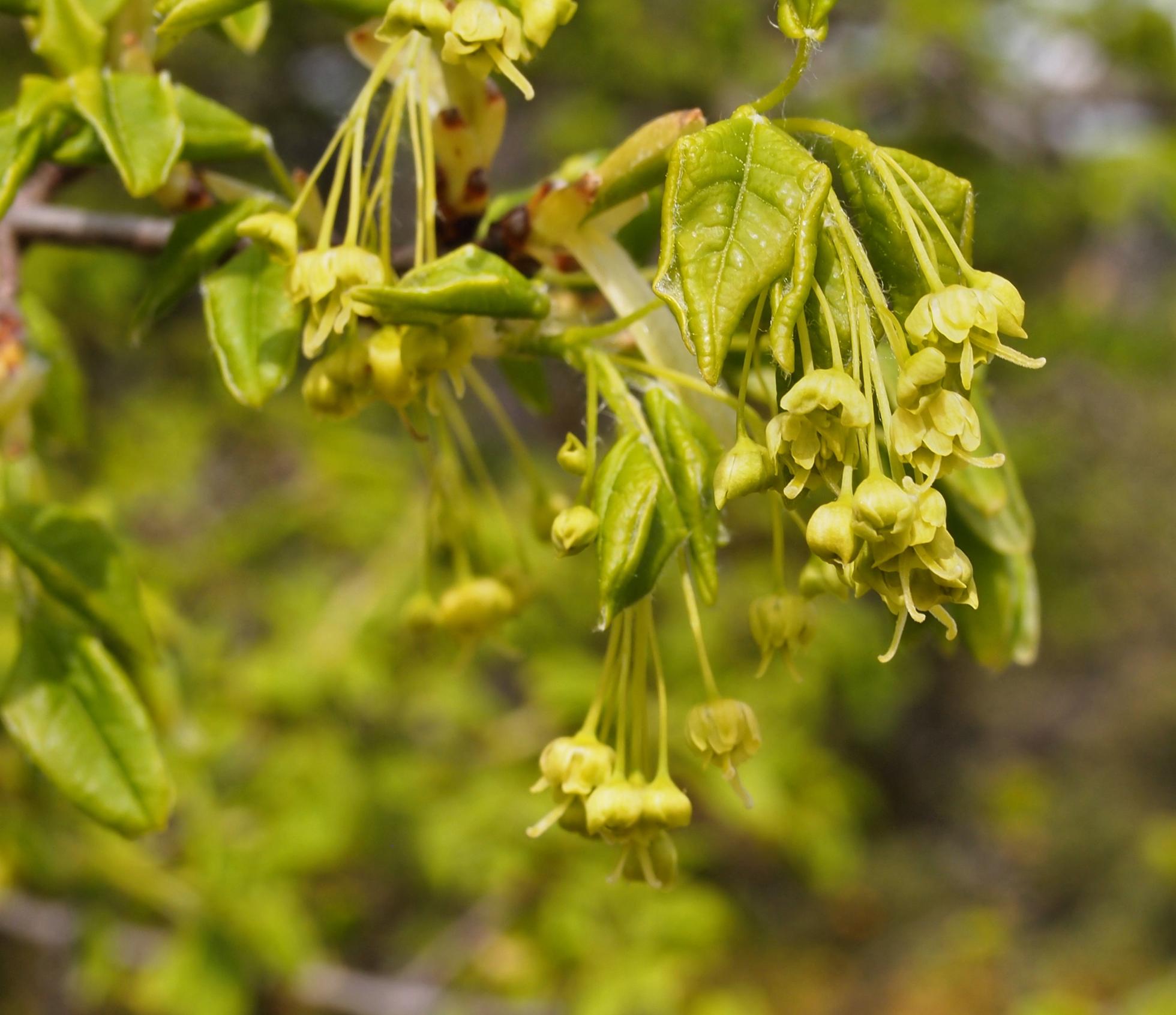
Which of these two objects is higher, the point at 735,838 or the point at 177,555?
the point at 177,555

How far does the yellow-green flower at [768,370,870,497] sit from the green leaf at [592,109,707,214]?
25 centimetres

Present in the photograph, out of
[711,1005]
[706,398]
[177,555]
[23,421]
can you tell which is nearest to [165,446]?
[177,555]

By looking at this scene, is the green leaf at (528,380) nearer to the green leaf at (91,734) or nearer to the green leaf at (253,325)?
the green leaf at (253,325)

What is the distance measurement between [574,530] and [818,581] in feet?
0.76

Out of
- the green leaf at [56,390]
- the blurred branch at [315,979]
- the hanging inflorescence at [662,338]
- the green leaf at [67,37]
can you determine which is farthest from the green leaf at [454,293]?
the blurred branch at [315,979]

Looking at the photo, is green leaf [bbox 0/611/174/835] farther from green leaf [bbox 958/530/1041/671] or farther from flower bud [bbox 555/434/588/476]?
green leaf [bbox 958/530/1041/671]

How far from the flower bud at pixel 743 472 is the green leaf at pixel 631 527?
7 cm

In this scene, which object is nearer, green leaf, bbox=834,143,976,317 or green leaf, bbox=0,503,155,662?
green leaf, bbox=834,143,976,317

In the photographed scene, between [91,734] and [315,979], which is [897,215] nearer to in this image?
[91,734]

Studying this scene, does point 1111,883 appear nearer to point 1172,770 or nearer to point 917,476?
point 1172,770

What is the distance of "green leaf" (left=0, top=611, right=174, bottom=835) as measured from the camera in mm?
992

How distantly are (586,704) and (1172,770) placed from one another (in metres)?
9.16

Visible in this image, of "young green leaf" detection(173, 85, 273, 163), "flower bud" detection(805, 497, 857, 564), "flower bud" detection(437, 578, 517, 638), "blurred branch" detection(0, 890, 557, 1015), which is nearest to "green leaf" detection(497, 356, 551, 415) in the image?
"flower bud" detection(437, 578, 517, 638)

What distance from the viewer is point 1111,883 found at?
28.9ft
